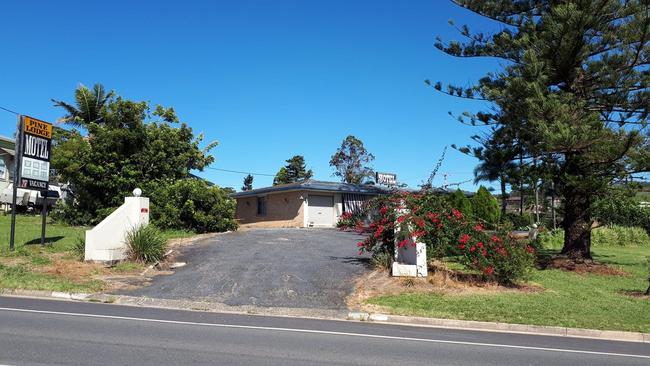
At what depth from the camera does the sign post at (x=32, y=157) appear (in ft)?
53.8

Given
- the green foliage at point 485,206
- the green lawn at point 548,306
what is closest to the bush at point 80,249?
the green lawn at point 548,306

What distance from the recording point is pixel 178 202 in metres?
23.5

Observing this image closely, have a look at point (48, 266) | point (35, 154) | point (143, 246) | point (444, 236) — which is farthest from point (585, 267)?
point (35, 154)

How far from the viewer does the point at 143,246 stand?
1595 centimetres

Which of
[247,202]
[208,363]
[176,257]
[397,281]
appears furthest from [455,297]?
[247,202]

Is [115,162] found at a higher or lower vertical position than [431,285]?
higher

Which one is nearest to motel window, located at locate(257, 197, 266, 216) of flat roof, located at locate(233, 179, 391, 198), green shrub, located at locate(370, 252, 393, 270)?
flat roof, located at locate(233, 179, 391, 198)

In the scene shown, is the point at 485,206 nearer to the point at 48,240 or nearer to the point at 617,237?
the point at 617,237

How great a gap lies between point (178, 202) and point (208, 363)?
58.2 ft

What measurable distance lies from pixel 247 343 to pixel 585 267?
14442mm

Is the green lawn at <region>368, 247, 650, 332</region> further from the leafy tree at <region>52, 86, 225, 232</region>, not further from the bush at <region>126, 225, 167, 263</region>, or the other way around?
the leafy tree at <region>52, 86, 225, 232</region>

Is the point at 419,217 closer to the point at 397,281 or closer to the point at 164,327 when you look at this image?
the point at 397,281

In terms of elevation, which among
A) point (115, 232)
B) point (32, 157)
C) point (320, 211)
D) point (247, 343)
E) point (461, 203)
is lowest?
point (247, 343)

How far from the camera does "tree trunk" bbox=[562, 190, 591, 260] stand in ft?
63.2
